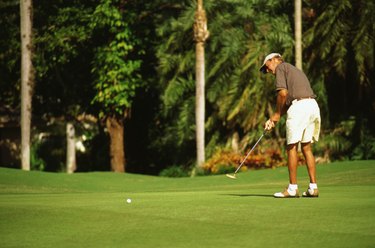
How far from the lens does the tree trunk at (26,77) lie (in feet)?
99.6

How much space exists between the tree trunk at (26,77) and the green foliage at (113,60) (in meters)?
2.80

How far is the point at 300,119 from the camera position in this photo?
41.5ft

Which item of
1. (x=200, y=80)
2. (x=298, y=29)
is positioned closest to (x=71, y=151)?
(x=200, y=80)

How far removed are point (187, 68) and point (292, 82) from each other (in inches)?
820

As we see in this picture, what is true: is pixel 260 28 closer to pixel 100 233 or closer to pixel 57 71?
pixel 57 71

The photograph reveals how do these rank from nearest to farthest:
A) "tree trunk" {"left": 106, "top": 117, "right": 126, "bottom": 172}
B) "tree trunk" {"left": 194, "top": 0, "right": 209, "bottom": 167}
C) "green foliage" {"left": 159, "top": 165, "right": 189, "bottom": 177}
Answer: "tree trunk" {"left": 194, "top": 0, "right": 209, "bottom": 167}
"green foliage" {"left": 159, "top": 165, "right": 189, "bottom": 177}
"tree trunk" {"left": 106, "top": 117, "right": 126, "bottom": 172}

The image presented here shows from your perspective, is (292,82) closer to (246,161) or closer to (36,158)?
(246,161)

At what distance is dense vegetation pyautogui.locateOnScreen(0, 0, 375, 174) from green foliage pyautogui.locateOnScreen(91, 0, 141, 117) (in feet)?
0.15

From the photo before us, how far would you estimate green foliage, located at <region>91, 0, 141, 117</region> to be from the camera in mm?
32688

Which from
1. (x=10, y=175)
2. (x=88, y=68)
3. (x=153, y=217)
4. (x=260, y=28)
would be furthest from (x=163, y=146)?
(x=153, y=217)

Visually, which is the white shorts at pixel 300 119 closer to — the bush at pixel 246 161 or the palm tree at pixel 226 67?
the bush at pixel 246 161

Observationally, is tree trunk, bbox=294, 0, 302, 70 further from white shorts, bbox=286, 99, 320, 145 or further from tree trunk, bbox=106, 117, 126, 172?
white shorts, bbox=286, 99, 320, 145

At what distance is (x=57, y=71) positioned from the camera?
114ft

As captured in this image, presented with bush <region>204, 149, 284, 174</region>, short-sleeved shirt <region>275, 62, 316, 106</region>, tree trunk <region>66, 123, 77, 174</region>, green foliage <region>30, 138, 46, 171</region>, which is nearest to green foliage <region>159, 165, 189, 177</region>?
bush <region>204, 149, 284, 174</region>
